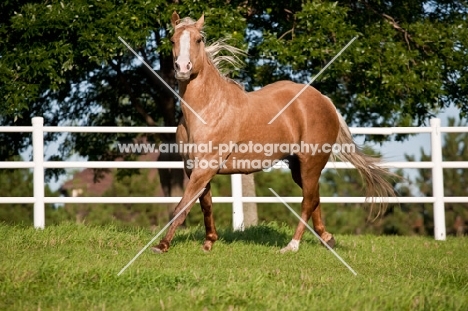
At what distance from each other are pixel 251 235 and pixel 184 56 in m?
2.96

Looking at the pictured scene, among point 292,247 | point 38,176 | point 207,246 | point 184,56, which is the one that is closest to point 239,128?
point 184,56

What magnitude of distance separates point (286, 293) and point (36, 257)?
2.58 meters

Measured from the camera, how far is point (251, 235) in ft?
28.7

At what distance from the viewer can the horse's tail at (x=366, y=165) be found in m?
8.66

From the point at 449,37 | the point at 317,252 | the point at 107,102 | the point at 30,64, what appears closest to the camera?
the point at 317,252

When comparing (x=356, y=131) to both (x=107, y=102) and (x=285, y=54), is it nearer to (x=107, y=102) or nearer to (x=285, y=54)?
(x=285, y=54)

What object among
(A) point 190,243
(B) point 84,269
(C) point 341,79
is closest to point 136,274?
(B) point 84,269

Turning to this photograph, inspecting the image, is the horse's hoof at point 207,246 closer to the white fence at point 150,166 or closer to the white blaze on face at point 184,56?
the white blaze on face at point 184,56

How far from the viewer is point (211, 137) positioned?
713 cm

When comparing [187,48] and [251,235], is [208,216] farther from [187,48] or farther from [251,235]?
[187,48]

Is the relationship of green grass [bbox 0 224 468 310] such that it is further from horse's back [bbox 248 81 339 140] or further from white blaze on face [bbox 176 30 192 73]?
white blaze on face [bbox 176 30 192 73]

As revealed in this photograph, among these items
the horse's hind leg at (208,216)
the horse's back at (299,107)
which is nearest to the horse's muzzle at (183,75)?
the horse's back at (299,107)

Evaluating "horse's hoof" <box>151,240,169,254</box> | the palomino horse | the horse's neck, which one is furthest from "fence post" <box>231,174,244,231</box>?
"horse's hoof" <box>151,240,169,254</box>

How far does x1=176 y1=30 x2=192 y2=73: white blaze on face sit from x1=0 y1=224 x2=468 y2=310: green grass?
1.81m
